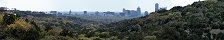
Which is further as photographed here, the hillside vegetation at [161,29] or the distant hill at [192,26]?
the distant hill at [192,26]

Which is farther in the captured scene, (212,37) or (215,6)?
(215,6)

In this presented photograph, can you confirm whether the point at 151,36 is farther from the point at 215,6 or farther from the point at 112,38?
the point at 215,6

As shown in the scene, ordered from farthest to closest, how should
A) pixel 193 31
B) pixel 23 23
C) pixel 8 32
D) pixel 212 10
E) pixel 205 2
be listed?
Result: 1. pixel 205 2
2. pixel 212 10
3. pixel 193 31
4. pixel 23 23
5. pixel 8 32

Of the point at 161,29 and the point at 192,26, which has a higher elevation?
the point at 192,26

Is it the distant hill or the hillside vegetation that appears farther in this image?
the distant hill

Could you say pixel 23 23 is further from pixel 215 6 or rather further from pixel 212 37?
pixel 215 6

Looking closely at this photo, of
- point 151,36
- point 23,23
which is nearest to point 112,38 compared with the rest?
point 151,36

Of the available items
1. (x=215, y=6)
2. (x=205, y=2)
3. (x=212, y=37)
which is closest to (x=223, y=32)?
(x=212, y=37)

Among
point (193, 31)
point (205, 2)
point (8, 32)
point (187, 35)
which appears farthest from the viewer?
point (205, 2)

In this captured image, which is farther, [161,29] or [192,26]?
[161,29]
